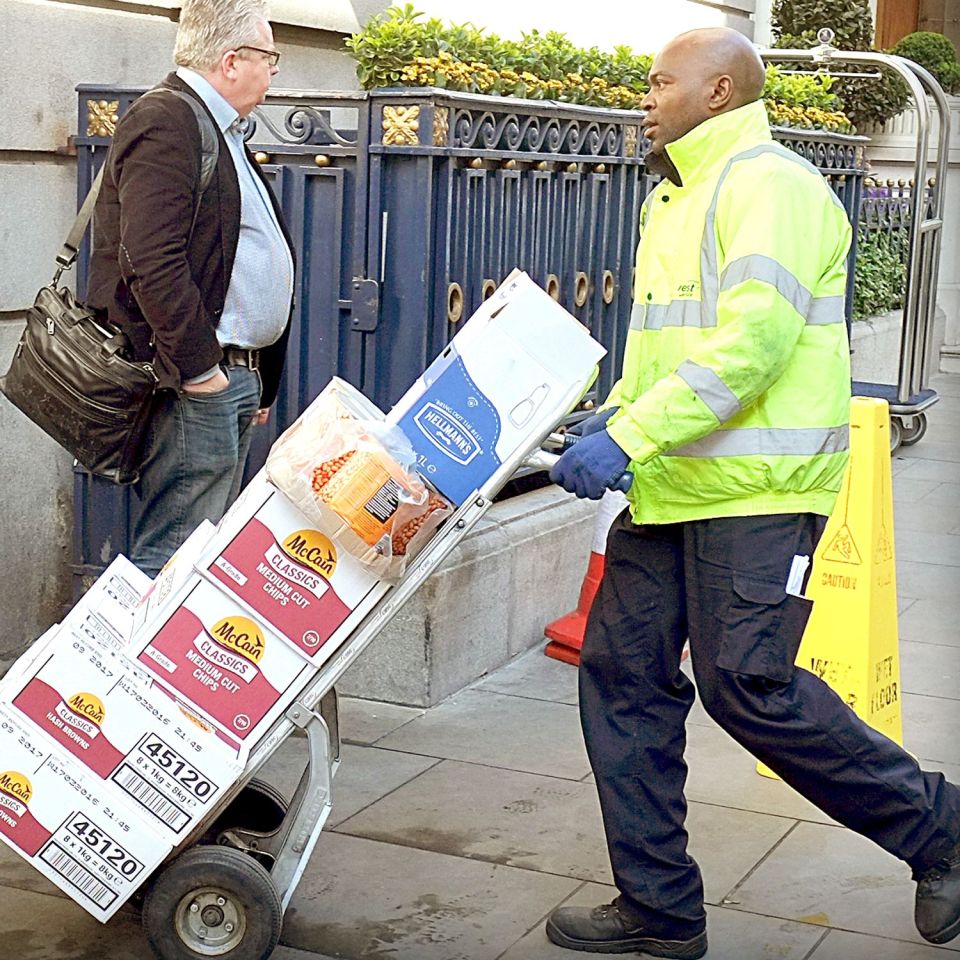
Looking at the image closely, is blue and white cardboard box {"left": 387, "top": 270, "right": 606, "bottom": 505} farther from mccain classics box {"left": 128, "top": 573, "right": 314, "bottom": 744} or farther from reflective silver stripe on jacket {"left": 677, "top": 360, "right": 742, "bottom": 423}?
mccain classics box {"left": 128, "top": 573, "right": 314, "bottom": 744}

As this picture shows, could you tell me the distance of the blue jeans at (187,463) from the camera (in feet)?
13.7

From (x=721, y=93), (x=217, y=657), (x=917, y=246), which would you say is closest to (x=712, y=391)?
(x=721, y=93)

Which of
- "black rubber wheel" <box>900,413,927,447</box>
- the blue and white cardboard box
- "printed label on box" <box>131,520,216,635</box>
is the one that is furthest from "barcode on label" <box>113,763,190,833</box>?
"black rubber wheel" <box>900,413,927,447</box>

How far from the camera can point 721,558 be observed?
3449 millimetres

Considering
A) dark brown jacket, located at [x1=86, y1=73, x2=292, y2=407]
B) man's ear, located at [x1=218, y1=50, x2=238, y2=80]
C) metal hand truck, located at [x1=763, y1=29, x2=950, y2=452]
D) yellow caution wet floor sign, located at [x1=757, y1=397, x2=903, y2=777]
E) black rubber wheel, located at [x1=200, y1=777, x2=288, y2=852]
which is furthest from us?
metal hand truck, located at [x1=763, y1=29, x2=950, y2=452]

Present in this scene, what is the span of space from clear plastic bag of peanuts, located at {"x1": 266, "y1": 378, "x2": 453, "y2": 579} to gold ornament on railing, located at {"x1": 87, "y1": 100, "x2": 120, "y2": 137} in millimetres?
2398

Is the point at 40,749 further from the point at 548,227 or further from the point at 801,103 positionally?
the point at 801,103

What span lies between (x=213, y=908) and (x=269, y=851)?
0.20 metres

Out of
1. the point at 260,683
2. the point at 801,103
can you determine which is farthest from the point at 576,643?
the point at 801,103

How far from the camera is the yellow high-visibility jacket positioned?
3.24m

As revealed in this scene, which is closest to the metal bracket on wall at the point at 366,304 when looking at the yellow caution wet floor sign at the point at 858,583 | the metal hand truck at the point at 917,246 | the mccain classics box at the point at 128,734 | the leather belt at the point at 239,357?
the leather belt at the point at 239,357

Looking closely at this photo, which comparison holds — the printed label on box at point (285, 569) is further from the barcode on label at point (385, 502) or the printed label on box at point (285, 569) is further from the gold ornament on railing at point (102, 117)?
the gold ornament on railing at point (102, 117)

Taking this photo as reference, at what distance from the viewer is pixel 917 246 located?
909 cm

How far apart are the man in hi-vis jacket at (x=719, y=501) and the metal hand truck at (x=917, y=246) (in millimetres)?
5640
